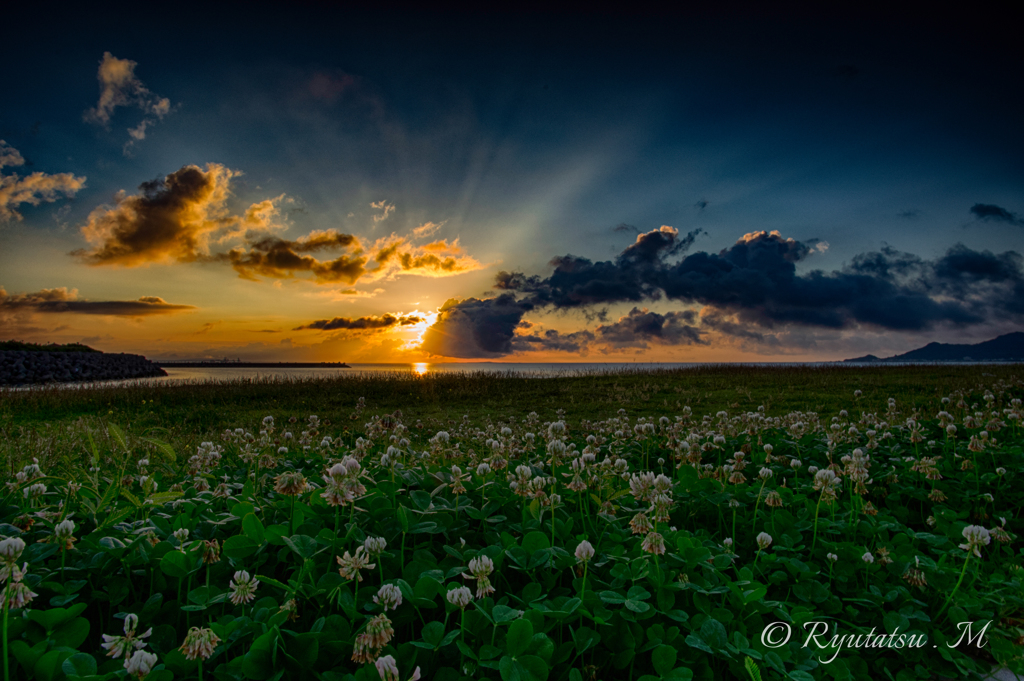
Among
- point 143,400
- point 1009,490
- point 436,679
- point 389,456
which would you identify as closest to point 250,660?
point 436,679

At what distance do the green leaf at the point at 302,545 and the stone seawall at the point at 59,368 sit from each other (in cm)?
4382

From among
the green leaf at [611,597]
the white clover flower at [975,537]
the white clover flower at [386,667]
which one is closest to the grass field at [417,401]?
the white clover flower at [975,537]

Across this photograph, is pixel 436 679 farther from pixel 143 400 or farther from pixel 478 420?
pixel 143 400

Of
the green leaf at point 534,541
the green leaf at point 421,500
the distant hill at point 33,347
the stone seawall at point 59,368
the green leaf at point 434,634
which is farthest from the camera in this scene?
the distant hill at point 33,347

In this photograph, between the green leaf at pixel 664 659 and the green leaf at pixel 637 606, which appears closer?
the green leaf at pixel 664 659

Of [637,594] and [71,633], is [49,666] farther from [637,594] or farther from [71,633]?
[637,594]

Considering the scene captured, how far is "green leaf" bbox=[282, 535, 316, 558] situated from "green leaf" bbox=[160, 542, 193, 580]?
0.49 meters

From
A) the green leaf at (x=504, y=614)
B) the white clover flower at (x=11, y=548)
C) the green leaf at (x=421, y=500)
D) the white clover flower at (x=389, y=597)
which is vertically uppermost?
the white clover flower at (x=11, y=548)

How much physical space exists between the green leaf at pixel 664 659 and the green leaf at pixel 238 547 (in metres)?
2.14

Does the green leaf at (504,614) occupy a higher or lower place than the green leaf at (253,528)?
lower

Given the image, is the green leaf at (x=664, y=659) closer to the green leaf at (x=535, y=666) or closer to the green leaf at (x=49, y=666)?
the green leaf at (x=535, y=666)

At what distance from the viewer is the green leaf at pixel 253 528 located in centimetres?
271

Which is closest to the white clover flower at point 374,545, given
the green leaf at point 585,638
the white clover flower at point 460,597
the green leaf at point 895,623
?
the white clover flower at point 460,597

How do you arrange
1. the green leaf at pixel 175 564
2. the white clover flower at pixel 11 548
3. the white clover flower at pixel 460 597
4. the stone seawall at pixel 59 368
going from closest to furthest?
the white clover flower at pixel 11 548, the white clover flower at pixel 460 597, the green leaf at pixel 175 564, the stone seawall at pixel 59 368
